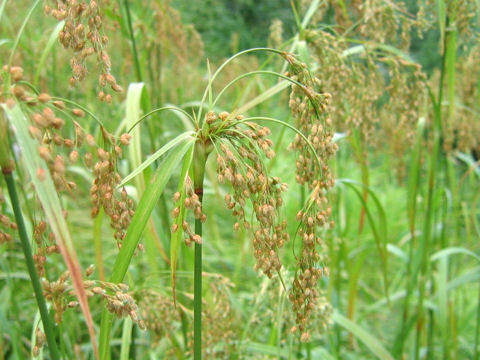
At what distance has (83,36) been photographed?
3.05ft

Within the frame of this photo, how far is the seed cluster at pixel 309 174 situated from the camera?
0.99m

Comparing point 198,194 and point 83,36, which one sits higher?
point 83,36

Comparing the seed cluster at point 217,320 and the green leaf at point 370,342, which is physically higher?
the seed cluster at point 217,320

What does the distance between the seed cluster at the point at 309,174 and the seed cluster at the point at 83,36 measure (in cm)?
34

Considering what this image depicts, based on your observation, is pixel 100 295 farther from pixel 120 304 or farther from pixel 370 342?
pixel 370 342

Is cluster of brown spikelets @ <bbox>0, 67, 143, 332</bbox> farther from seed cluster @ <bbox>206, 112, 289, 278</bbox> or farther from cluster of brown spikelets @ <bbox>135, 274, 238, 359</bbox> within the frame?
cluster of brown spikelets @ <bbox>135, 274, 238, 359</bbox>

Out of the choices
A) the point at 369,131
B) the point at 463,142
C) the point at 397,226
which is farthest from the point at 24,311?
the point at 397,226

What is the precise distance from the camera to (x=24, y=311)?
275 cm

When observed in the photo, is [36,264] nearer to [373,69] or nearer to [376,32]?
[373,69]

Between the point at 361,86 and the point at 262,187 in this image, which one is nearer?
the point at 262,187

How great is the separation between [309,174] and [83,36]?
0.51 meters

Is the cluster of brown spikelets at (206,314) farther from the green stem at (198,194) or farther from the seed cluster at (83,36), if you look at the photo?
the seed cluster at (83,36)

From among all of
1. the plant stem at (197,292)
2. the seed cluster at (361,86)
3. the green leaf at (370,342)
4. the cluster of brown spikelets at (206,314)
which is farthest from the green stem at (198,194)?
the green leaf at (370,342)

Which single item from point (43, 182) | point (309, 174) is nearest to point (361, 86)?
point (309, 174)
